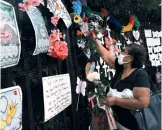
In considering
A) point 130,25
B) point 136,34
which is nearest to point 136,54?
point 130,25

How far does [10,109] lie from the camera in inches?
82.4

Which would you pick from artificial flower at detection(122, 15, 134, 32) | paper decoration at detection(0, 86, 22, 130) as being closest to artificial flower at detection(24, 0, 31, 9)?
paper decoration at detection(0, 86, 22, 130)

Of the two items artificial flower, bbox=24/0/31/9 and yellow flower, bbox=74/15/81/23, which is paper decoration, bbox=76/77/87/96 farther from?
artificial flower, bbox=24/0/31/9

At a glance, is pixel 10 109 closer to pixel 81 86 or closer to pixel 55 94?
pixel 55 94

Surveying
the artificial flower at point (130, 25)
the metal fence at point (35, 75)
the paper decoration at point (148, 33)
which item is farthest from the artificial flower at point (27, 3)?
the paper decoration at point (148, 33)

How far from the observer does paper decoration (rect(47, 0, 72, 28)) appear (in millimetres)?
2794

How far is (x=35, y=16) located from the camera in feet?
8.05

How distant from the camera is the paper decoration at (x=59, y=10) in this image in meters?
2.79

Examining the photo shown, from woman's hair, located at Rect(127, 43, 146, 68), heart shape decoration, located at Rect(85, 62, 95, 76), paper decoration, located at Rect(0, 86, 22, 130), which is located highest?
woman's hair, located at Rect(127, 43, 146, 68)

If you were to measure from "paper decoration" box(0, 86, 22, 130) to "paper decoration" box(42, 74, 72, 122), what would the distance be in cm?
41

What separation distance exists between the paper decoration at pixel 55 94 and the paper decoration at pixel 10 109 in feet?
1.36

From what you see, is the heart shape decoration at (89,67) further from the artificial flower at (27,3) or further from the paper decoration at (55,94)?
the artificial flower at (27,3)

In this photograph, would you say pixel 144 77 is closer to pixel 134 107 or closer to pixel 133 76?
pixel 133 76

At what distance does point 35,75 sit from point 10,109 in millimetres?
644
